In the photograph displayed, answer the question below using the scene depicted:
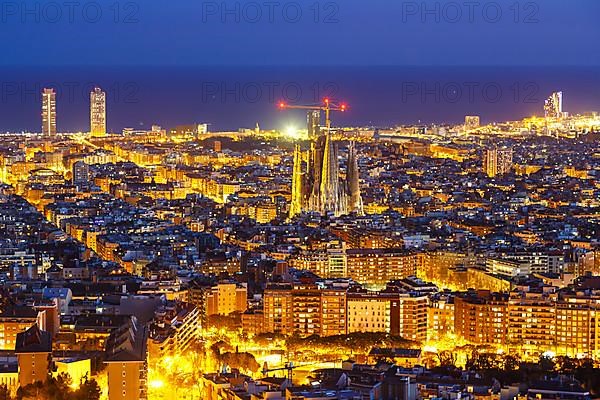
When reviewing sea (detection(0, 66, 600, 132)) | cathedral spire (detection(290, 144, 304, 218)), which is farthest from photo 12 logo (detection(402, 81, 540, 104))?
cathedral spire (detection(290, 144, 304, 218))

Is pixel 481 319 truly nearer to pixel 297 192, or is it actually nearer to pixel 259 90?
pixel 297 192

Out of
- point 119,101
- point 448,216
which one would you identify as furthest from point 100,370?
→ point 119,101

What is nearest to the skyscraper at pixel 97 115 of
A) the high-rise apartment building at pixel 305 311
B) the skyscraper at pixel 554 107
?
the skyscraper at pixel 554 107

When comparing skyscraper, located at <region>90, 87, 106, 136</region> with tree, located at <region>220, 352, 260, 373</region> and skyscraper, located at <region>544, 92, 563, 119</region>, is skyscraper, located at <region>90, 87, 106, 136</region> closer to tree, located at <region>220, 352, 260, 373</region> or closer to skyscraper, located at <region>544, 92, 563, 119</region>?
skyscraper, located at <region>544, 92, 563, 119</region>

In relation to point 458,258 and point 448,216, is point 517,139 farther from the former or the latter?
point 458,258

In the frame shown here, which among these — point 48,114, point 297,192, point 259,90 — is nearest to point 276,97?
point 259,90

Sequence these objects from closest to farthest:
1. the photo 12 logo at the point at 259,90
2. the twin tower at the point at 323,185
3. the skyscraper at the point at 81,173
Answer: the twin tower at the point at 323,185
the skyscraper at the point at 81,173
the photo 12 logo at the point at 259,90

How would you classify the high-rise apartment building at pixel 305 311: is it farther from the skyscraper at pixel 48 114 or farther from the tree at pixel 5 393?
the skyscraper at pixel 48 114
